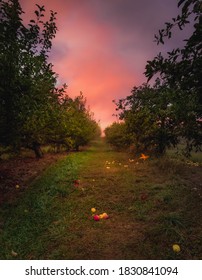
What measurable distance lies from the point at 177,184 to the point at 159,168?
147 inches

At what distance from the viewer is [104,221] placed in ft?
20.2

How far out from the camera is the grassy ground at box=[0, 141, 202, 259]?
15.4 feet

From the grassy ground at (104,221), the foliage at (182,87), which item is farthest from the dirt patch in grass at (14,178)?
the foliage at (182,87)

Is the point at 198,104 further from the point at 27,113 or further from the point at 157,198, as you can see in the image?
the point at 27,113

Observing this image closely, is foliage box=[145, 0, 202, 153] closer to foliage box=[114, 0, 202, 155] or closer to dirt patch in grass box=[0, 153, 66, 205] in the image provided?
foliage box=[114, 0, 202, 155]

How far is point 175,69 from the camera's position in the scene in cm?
445

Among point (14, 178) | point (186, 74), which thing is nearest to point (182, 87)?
point (186, 74)

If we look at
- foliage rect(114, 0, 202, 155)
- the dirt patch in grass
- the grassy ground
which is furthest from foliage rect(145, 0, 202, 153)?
the dirt patch in grass

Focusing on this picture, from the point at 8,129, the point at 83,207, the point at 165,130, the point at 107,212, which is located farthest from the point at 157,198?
the point at 8,129

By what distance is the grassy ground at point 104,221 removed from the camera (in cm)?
471

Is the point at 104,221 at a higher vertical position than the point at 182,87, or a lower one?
lower

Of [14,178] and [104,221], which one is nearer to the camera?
[104,221]

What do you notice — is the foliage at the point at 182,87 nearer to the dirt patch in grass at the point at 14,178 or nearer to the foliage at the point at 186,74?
the foliage at the point at 186,74

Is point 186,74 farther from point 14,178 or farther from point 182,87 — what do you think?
point 14,178
